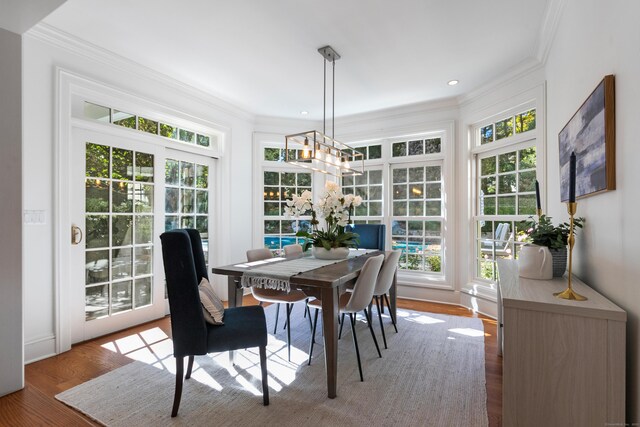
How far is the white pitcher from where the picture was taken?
1.88m

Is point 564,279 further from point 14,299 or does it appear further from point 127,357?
point 14,299

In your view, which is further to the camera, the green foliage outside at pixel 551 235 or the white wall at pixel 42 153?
the white wall at pixel 42 153

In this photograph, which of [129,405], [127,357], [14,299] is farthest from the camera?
[127,357]

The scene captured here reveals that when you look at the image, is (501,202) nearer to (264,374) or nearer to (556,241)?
(556,241)

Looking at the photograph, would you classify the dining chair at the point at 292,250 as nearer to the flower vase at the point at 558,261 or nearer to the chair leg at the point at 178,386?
the chair leg at the point at 178,386

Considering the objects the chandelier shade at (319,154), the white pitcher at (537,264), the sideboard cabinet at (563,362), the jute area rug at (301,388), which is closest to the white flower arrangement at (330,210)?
the chandelier shade at (319,154)

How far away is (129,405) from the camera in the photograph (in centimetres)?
203

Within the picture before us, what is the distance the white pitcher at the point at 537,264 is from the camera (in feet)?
6.15

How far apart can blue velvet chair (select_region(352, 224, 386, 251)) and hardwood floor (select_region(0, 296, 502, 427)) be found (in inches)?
58.6

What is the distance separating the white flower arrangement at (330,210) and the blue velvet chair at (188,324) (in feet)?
3.63

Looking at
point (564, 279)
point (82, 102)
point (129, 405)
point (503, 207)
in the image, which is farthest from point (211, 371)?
point (503, 207)

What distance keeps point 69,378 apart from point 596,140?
146 inches

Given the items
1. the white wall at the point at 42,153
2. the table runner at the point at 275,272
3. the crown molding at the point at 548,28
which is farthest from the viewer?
the white wall at the point at 42,153

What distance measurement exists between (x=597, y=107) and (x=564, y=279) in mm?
965
